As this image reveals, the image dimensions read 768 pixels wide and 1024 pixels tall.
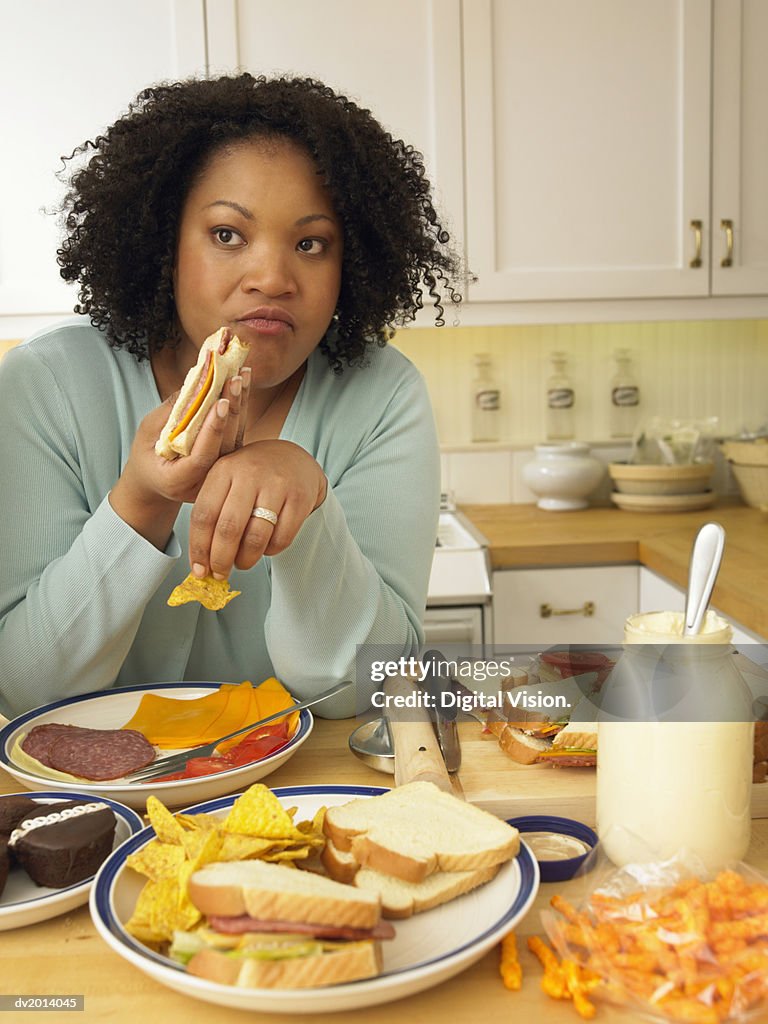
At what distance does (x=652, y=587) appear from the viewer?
2393 millimetres

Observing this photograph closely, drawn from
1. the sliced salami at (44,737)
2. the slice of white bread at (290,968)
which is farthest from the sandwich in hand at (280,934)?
the sliced salami at (44,737)

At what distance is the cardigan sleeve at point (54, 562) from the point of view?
1.07 m

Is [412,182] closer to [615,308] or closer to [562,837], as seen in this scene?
[562,837]

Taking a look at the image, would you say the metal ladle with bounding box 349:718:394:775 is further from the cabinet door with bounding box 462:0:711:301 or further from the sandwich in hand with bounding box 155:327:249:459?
the cabinet door with bounding box 462:0:711:301

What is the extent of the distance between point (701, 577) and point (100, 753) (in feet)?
1.89

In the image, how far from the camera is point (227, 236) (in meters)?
1.25

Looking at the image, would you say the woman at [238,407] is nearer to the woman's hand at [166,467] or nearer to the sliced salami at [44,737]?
the woman's hand at [166,467]

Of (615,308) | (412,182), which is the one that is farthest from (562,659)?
(615,308)

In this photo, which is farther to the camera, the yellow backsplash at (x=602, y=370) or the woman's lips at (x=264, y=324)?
the yellow backsplash at (x=602, y=370)

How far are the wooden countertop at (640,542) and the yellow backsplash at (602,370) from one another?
319 millimetres

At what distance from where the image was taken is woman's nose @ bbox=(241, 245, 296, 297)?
3.96 ft

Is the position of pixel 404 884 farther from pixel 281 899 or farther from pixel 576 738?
pixel 576 738

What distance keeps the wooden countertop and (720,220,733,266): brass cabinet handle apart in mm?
705

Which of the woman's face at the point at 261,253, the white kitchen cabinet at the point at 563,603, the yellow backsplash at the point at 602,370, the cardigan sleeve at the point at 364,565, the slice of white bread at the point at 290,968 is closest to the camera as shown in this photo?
the slice of white bread at the point at 290,968
